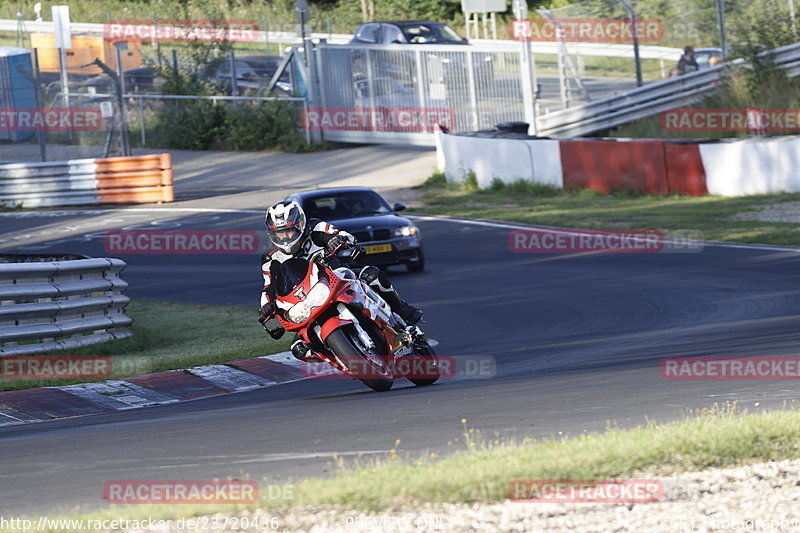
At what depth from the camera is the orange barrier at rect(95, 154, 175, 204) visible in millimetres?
28656

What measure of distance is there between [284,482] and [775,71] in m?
23.6

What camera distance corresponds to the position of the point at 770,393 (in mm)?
7930

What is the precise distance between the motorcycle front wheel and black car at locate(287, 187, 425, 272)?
828 cm

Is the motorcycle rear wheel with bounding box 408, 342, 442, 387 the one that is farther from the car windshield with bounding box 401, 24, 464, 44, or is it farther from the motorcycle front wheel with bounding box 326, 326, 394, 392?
the car windshield with bounding box 401, 24, 464, 44

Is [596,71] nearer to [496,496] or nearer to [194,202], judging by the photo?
[194,202]

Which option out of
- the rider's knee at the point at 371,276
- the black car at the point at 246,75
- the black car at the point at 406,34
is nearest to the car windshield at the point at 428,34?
the black car at the point at 406,34

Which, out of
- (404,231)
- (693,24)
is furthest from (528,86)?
(404,231)

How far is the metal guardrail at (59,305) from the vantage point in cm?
1160

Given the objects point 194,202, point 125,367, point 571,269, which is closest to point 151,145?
point 194,202

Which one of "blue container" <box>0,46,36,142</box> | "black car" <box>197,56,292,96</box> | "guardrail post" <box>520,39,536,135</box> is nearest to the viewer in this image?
"blue container" <box>0,46,36,142</box>

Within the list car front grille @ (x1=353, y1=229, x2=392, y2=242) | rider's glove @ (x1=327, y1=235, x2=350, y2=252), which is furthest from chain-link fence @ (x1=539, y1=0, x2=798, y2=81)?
rider's glove @ (x1=327, y1=235, x2=350, y2=252)

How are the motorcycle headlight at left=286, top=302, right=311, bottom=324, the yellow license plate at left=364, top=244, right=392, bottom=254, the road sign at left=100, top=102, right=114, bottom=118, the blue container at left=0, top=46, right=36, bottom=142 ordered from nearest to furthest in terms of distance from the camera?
the motorcycle headlight at left=286, top=302, right=311, bottom=324, the yellow license plate at left=364, top=244, right=392, bottom=254, the blue container at left=0, top=46, right=36, bottom=142, the road sign at left=100, top=102, right=114, bottom=118

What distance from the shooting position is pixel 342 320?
9008mm

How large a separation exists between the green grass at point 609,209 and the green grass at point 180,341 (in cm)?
796
